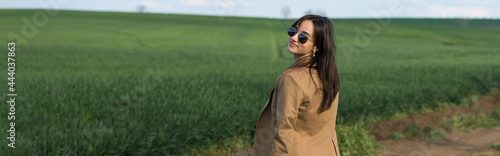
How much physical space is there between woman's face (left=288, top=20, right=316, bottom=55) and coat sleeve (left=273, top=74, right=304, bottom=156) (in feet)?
0.66

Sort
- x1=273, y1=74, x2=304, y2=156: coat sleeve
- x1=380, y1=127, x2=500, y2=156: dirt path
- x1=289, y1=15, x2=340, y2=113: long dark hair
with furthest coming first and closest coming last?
x1=380, y1=127, x2=500, y2=156: dirt path → x1=289, y1=15, x2=340, y2=113: long dark hair → x1=273, y1=74, x2=304, y2=156: coat sleeve

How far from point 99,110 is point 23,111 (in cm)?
104

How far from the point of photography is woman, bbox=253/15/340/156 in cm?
238

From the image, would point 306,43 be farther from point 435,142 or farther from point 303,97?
point 435,142

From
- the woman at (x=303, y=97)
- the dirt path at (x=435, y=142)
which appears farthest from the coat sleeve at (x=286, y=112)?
the dirt path at (x=435, y=142)

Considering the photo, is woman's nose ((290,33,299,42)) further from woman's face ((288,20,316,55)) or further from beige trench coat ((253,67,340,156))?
beige trench coat ((253,67,340,156))

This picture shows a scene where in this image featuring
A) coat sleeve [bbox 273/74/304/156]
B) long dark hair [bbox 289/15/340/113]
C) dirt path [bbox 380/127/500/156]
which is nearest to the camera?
coat sleeve [bbox 273/74/304/156]

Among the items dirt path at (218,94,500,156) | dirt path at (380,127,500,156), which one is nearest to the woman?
dirt path at (218,94,500,156)

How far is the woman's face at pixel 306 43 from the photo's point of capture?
247 cm

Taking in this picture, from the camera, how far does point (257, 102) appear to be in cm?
837

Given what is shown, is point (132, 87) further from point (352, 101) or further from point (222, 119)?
point (352, 101)

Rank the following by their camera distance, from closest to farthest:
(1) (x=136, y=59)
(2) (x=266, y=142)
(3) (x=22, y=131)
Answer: (2) (x=266, y=142) < (3) (x=22, y=131) < (1) (x=136, y=59)

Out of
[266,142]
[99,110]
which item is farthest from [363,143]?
[266,142]

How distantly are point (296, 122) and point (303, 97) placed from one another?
199 millimetres
